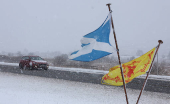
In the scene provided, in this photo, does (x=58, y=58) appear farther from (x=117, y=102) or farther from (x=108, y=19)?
(x=108, y=19)

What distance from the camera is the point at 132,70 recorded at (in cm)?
465

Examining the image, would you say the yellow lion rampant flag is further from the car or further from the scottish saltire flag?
the car

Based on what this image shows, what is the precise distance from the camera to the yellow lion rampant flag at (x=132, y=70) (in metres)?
4.61

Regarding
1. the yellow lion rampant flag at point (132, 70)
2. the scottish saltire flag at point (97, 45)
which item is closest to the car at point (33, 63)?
the scottish saltire flag at point (97, 45)

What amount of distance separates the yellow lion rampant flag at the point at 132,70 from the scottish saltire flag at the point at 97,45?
0.57 metres

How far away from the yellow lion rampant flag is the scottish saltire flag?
0.57 m

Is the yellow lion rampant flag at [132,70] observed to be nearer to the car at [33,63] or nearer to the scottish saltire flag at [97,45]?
the scottish saltire flag at [97,45]

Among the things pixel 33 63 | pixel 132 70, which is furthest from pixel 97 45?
pixel 33 63

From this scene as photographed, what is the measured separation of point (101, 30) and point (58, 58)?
34.7 meters

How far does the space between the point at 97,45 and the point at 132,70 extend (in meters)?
1.07

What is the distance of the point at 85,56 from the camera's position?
4.55 metres

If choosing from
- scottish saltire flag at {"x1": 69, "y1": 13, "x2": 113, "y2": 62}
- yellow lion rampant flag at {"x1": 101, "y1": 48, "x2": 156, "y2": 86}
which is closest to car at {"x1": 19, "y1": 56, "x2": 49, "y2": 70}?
scottish saltire flag at {"x1": 69, "y1": 13, "x2": 113, "y2": 62}

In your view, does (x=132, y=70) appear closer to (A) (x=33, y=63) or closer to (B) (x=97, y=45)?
(B) (x=97, y=45)

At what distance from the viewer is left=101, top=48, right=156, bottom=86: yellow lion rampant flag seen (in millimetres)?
4609
